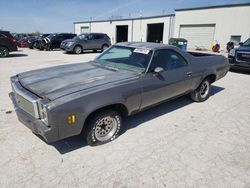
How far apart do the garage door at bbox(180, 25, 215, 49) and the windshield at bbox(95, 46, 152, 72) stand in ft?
69.8

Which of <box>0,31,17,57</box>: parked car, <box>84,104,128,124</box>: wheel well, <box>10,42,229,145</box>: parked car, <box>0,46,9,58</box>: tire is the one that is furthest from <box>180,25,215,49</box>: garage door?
<box>84,104,128,124</box>: wheel well

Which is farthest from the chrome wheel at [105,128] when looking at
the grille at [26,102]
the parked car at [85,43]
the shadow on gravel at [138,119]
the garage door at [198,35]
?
the garage door at [198,35]

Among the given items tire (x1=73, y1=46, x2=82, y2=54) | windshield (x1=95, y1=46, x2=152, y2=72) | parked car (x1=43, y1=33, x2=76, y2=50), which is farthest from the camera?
parked car (x1=43, y1=33, x2=76, y2=50)

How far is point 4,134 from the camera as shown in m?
3.59

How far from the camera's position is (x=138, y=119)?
169 inches

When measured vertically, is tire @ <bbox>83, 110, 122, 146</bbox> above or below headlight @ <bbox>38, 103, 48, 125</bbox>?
below

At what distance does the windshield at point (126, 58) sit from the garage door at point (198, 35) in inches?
838

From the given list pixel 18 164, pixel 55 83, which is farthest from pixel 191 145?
pixel 18 164

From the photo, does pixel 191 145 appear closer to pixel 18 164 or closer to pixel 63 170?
pixel 63 170

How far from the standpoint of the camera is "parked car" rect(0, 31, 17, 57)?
13.3 metres

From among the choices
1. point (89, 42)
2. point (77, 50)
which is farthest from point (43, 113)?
point (89, 42)

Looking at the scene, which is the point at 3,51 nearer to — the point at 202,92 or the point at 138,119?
the point at 138,119

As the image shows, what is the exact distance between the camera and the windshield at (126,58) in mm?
3885

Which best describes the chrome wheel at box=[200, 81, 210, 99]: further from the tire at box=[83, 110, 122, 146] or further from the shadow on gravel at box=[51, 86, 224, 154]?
the tire at box=[83, 110, 122, 146]
